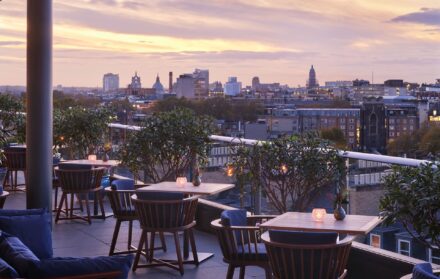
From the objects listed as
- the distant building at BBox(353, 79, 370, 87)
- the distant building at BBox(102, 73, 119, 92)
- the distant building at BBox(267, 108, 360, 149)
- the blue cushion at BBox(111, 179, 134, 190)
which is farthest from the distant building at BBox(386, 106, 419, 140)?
the distant building at BBox(102, 73, 119, 92)

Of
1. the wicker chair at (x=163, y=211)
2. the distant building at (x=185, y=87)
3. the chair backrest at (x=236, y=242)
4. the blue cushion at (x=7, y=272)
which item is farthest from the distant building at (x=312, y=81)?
the blue cushion at (x=7, y=272)

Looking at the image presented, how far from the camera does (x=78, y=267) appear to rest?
3.30m

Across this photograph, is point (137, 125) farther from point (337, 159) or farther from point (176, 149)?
point (337, 159)

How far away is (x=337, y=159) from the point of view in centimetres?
649

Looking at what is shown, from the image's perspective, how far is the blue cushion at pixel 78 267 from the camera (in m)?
3.26

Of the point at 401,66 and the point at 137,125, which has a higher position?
the point at 401,66

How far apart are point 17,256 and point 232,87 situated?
1781cm

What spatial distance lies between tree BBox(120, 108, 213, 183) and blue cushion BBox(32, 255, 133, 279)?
5471 mm

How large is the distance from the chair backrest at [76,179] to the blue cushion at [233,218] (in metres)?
3.77

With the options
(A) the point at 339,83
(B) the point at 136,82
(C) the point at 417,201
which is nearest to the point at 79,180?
(C) the point at 417,201

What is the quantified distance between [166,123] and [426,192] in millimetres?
5427

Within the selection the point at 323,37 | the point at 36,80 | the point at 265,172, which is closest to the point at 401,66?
the point at 323,37

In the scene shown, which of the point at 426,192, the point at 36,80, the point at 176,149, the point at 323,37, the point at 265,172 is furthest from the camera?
the point at 323,37

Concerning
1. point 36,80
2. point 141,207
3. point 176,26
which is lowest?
point 141,207
